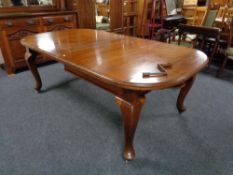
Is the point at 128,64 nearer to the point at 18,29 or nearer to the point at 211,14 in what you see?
the point at 18,29

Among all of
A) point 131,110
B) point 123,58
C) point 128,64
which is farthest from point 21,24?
point 131,110

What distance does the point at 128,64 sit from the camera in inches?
41.2

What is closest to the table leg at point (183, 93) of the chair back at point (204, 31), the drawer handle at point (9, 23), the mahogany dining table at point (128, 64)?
the mahogany dining table at point (128, 64)

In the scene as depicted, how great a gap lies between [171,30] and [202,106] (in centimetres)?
240

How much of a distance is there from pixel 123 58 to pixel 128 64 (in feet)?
0.42

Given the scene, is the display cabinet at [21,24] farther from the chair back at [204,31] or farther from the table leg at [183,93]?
the table leg at [183,93]

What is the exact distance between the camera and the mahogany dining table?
867 mm

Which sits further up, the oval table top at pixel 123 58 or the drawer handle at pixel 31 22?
the drawer handle at pixel 31 22

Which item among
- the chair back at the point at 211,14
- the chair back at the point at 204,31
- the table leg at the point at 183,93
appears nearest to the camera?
the table leg at the point at 183,93

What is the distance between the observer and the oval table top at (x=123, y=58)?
860mm

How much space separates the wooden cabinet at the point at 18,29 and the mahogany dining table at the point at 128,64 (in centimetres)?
102

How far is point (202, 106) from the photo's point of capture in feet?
5.85

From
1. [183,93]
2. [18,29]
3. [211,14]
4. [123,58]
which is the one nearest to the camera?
[123,58]

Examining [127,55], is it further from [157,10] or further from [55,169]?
[157,10]
